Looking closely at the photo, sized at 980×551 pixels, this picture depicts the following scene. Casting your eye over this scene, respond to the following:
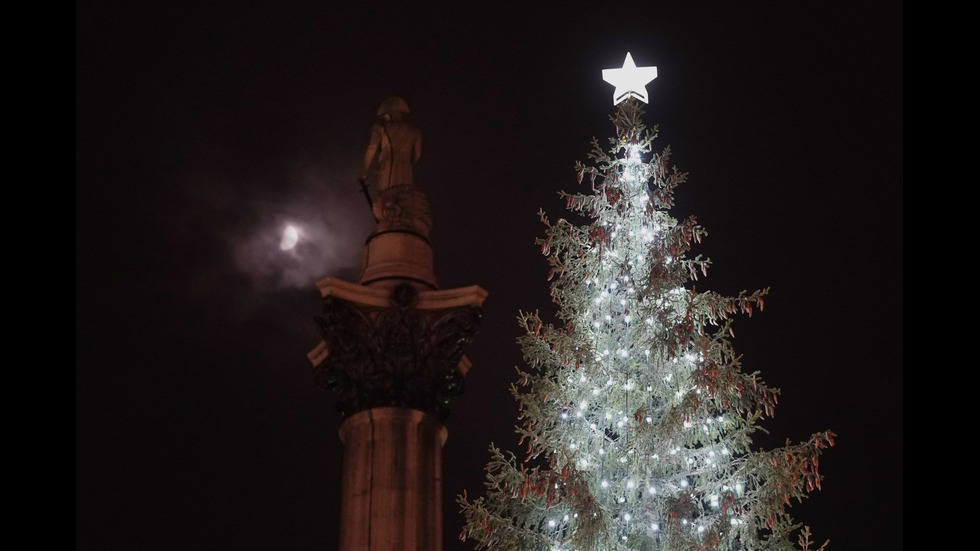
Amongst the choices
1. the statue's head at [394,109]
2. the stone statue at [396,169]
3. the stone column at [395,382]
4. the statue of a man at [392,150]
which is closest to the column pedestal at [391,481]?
the stone column at [395,382]

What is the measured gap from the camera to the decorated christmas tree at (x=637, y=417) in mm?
16641

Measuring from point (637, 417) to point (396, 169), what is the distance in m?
6.50

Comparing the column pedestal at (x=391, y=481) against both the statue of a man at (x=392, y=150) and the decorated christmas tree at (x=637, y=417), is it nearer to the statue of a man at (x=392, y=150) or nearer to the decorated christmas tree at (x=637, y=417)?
the decorated christmas tree at (x=637, y=417)

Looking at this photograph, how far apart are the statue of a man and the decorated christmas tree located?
3737mm

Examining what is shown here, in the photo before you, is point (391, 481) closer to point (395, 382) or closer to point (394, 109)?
point (395, 382)

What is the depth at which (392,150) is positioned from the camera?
71.1 ft

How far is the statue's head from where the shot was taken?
72.4 ft

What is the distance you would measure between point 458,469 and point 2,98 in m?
23.9

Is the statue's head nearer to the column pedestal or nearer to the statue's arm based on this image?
the statue's arm

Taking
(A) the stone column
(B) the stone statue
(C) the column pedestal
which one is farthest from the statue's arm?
(C) the column pedestal

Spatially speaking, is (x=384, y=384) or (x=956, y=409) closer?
(x=956, y=409)

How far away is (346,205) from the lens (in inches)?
1344

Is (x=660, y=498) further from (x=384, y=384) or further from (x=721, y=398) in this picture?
(x=384, y=384)

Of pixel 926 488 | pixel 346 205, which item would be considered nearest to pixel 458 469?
pixel 346 205
